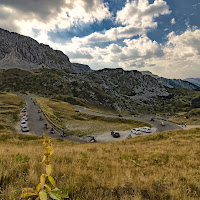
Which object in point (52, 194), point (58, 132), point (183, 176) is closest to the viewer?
point (52, 194)

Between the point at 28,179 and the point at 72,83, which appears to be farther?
the point at 72,83

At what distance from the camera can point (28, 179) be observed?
3498 mm

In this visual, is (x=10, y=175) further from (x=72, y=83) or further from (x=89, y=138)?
(x=72, y=83)

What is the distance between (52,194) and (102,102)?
146m

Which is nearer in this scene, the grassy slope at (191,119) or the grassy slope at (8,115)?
the grassy slope at (8,115)

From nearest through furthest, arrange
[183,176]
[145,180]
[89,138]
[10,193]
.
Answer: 1. [10,193]
2. [145,180]
3. [183,176]
4. [89,138]

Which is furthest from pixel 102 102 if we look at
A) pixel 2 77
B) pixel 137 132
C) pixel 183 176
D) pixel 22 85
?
pixel 183 176

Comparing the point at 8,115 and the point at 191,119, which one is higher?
the point at 8,115

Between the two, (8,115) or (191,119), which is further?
(191,119)

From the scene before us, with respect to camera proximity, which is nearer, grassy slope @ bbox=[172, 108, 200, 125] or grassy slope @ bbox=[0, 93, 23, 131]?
grassy slope @ bbox=[0, 93, 23, 131]

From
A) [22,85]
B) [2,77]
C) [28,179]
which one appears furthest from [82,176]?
[2,77]

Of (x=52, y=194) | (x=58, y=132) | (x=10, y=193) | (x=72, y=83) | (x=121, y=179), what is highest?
(x=72, y=83)

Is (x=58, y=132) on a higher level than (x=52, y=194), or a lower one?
lower

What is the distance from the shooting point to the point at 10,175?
3.77 metres
